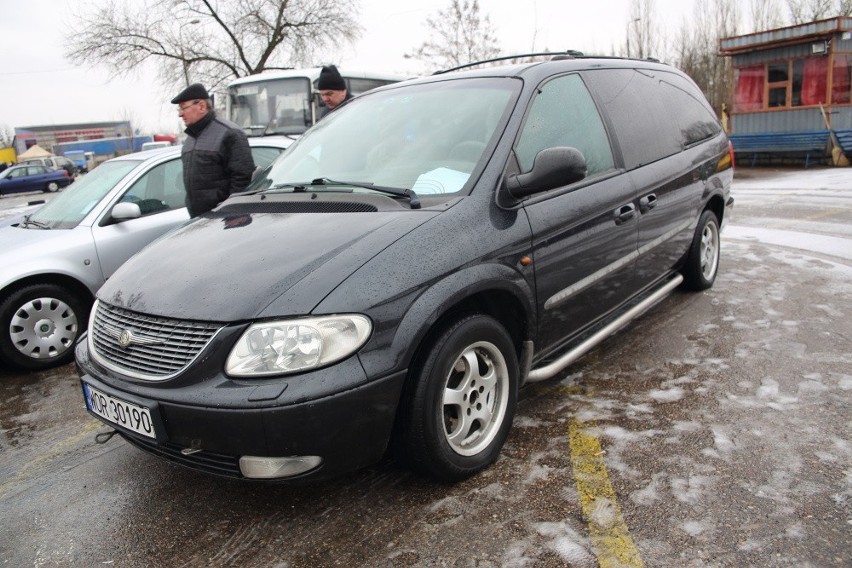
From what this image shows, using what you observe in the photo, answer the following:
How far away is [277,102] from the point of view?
1223cm

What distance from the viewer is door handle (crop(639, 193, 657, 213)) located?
3.79m

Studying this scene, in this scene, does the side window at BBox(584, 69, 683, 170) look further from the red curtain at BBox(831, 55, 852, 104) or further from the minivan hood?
the red curtain at BBox(831, 55, 852, 104)

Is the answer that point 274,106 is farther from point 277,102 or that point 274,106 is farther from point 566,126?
point 566,126

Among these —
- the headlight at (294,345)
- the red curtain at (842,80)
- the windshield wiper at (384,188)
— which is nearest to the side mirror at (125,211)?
the windshield wiper at (384,188)

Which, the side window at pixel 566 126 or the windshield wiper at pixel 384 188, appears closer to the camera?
the windshield wiper at pixel 384 188

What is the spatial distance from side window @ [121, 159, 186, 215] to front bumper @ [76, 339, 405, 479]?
11.2 ft

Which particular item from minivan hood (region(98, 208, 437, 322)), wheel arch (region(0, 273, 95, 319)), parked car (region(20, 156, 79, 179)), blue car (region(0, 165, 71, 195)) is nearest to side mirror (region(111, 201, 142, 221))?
wheel arch (region(0, 273, 95, 319))

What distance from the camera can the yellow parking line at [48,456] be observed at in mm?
3164

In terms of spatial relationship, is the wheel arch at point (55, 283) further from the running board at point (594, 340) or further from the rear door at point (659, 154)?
the rear door at point (659, 154)

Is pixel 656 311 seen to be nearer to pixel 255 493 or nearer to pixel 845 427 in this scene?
pixel 845 427

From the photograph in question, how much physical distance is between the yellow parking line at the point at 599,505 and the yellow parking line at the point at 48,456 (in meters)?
2.63

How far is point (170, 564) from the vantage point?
7.82ft

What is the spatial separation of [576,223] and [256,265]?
5.19 feet

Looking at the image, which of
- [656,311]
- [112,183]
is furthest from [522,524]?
[112,183]
